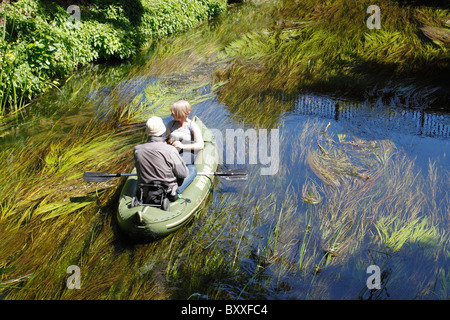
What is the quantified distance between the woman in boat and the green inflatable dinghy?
0.42 metres

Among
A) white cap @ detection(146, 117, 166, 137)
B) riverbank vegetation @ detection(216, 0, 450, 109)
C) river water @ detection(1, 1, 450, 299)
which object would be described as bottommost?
river water @ detection(1, 1, 450, 299)

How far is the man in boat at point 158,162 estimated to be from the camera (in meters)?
4.22

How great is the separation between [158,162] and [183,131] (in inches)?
37.0

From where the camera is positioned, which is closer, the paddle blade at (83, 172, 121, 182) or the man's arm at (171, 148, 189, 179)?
the man's arm at (171, 148, 189, 179)

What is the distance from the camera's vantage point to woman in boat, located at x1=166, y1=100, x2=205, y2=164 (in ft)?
16.4

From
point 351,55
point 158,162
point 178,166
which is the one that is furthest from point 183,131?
point 351,55

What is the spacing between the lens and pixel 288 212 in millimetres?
4969

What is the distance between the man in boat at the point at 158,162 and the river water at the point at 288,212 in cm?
62

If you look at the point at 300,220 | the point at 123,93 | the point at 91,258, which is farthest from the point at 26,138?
the point at 300,220

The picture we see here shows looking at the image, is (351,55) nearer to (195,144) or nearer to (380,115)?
(380,115)

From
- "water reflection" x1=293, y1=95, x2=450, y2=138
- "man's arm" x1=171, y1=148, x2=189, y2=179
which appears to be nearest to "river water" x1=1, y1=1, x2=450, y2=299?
"water reflection" x1=293, y1=95, x2=450, y2=138

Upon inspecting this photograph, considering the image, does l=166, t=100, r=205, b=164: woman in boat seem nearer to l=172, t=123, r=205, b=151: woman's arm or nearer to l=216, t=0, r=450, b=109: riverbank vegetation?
l=172, t=123, r=205, b=151: woman's arm

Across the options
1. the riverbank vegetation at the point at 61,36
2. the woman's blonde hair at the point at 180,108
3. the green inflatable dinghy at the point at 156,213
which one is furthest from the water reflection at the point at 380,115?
the riverbank vegetation at the point at 61,36

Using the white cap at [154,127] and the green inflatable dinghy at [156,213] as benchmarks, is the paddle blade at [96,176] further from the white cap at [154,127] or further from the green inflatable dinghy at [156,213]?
the white cap at [154,127]
